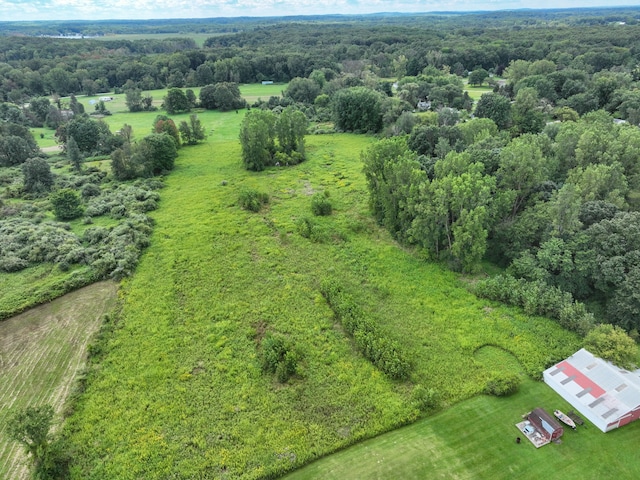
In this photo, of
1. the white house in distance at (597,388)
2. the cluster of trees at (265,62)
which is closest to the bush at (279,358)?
the white house in distance at (597,388)

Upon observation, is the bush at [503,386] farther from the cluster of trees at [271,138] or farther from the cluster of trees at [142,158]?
the cluster of trees at [142,158]

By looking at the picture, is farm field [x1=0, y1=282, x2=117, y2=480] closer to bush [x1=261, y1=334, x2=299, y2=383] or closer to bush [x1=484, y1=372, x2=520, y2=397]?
bush [x1=261, y1=334, x2=299, y2=383]

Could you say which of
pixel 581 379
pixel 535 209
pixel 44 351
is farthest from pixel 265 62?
pixel 581 379

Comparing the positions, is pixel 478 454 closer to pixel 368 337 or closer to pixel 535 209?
pixel 368 337

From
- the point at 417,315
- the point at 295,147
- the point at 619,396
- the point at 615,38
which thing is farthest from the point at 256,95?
the point at 615,38

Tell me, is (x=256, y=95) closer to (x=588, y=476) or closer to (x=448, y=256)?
(x=448, y=256)

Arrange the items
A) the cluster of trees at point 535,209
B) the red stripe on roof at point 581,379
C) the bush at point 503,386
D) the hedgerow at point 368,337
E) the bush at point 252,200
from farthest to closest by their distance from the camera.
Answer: the bush at point 252,200
the cluster of trees at point 535,209
the hedgerow at point 368,337
the bush at point 503,386
the red stripe on roof at point 581,379
